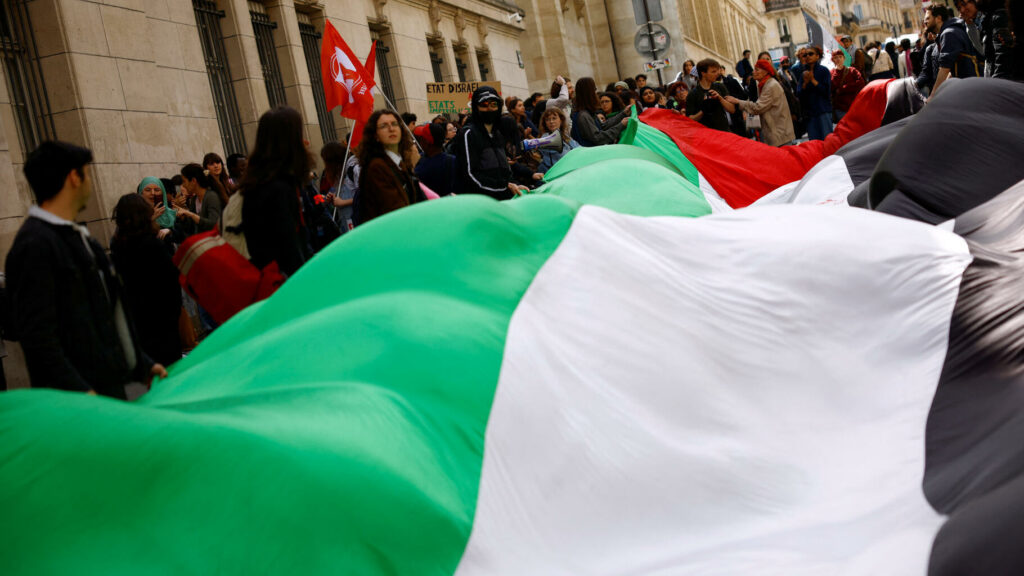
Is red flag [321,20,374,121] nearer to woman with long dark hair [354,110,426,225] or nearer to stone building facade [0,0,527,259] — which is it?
stone building facade [0,0,527,259]

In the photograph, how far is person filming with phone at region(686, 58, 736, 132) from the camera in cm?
1240

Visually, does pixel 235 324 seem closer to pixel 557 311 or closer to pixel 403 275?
pixel 403 275

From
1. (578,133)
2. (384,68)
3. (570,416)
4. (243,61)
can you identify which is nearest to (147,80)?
(243,61)

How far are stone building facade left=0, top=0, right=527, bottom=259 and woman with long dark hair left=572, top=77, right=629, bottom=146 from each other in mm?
2141

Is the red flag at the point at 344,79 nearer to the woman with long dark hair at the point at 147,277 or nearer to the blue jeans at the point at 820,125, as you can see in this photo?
the woman with long dark hair at the point at 147,277

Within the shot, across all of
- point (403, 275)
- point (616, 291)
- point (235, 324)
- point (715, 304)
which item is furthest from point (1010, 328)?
point (235, 324)

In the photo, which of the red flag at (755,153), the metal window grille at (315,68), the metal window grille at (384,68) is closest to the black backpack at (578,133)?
the red flag at (755,153)

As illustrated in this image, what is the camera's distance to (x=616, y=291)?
380 cm

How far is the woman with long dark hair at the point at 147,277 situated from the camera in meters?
6.23

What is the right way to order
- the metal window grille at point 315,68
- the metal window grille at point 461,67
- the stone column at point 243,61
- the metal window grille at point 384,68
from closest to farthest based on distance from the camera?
the stone column at point 243,61, the metal window grille at point 315,68, the metal window grille at point 384,68, the metal window grille at point 461,67

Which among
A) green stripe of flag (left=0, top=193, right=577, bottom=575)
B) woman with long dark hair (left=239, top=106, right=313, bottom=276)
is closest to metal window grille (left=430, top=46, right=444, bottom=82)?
woman with long dark hair (left=239, top=106, right=313, bottom=276)

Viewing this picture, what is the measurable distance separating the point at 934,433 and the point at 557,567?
139 centimetres

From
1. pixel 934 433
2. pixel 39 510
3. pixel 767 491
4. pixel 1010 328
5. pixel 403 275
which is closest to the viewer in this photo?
pixel 39 510

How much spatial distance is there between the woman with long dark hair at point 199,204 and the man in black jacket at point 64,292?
475 cm
